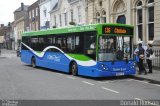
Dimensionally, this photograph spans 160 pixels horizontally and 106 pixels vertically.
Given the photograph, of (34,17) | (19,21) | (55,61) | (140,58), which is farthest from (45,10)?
(140,58)

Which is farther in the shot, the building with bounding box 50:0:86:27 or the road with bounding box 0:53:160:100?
the building with bounding box 50:0:86:27

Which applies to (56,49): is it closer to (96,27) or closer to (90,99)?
(96,27)

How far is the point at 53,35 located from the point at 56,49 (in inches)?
40.5

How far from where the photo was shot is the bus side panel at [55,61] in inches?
765

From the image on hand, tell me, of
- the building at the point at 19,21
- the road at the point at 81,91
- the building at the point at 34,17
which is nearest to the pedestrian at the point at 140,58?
the road at the point at 81,91

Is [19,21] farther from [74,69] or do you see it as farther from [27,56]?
[74,69]

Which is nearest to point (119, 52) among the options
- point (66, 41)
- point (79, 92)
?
point (66, 41)

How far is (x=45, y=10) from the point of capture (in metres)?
54.7

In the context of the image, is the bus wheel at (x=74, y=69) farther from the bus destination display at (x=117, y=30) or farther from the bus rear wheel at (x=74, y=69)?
the bus destination display at (x=117, y=30)

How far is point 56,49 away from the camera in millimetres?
20609

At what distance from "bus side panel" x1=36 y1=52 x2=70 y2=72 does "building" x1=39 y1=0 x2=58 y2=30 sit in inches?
1126

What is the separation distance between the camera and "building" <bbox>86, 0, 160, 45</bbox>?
22.6m

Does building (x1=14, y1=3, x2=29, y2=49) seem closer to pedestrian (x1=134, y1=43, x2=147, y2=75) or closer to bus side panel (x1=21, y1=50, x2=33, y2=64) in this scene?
bus side panel (x1=21, y1=50, x2=33, y2=64)

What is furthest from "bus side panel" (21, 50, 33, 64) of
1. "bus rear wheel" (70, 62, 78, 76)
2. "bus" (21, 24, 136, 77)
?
"bus rear wheel" (70, 62, 78, 76)
